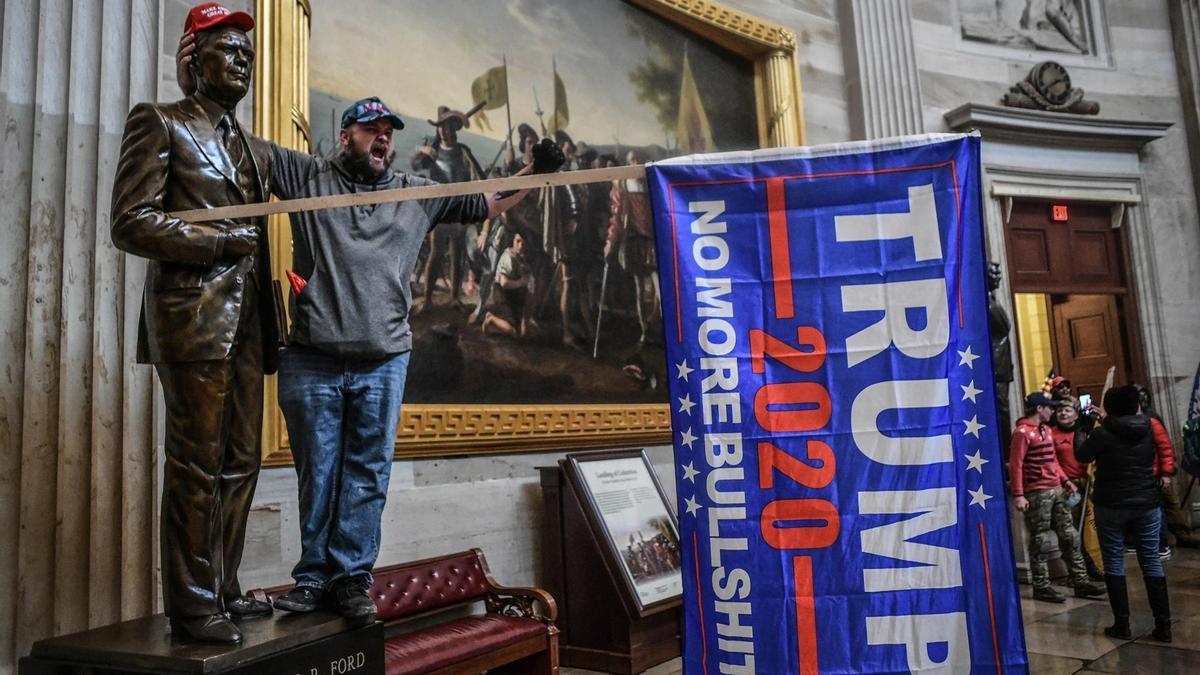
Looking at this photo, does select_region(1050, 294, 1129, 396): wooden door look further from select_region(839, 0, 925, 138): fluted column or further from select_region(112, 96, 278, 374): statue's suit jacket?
select_region(112, 96, 278, 374): statue's suit jacket

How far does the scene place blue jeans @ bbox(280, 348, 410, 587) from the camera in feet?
8.87

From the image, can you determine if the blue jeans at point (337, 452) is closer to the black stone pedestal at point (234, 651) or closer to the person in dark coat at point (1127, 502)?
the black stone pedestal at point (234, 651)

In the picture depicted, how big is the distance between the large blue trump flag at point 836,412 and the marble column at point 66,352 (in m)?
2.66

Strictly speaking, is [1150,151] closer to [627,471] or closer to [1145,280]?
[1145,280]

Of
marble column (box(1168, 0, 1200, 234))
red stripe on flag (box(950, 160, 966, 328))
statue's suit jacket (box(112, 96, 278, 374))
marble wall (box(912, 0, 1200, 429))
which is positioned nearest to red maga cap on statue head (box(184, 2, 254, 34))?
statue's suit jacket (box(112, 96, 278, 374))

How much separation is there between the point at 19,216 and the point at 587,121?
3.77m

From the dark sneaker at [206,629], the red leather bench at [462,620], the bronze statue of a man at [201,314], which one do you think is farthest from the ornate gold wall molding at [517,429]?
the dark sneaker at [206,629]

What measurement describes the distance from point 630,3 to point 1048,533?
5.31 metres

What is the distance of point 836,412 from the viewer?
2570 millimetres

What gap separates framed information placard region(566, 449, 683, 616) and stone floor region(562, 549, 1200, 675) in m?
0.47

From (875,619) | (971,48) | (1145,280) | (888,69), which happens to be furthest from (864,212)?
(1145,280)

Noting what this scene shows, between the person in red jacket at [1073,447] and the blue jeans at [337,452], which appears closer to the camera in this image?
the blue jeans at [337,452]

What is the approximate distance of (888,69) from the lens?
834 centimetres

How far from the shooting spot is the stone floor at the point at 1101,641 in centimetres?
477
